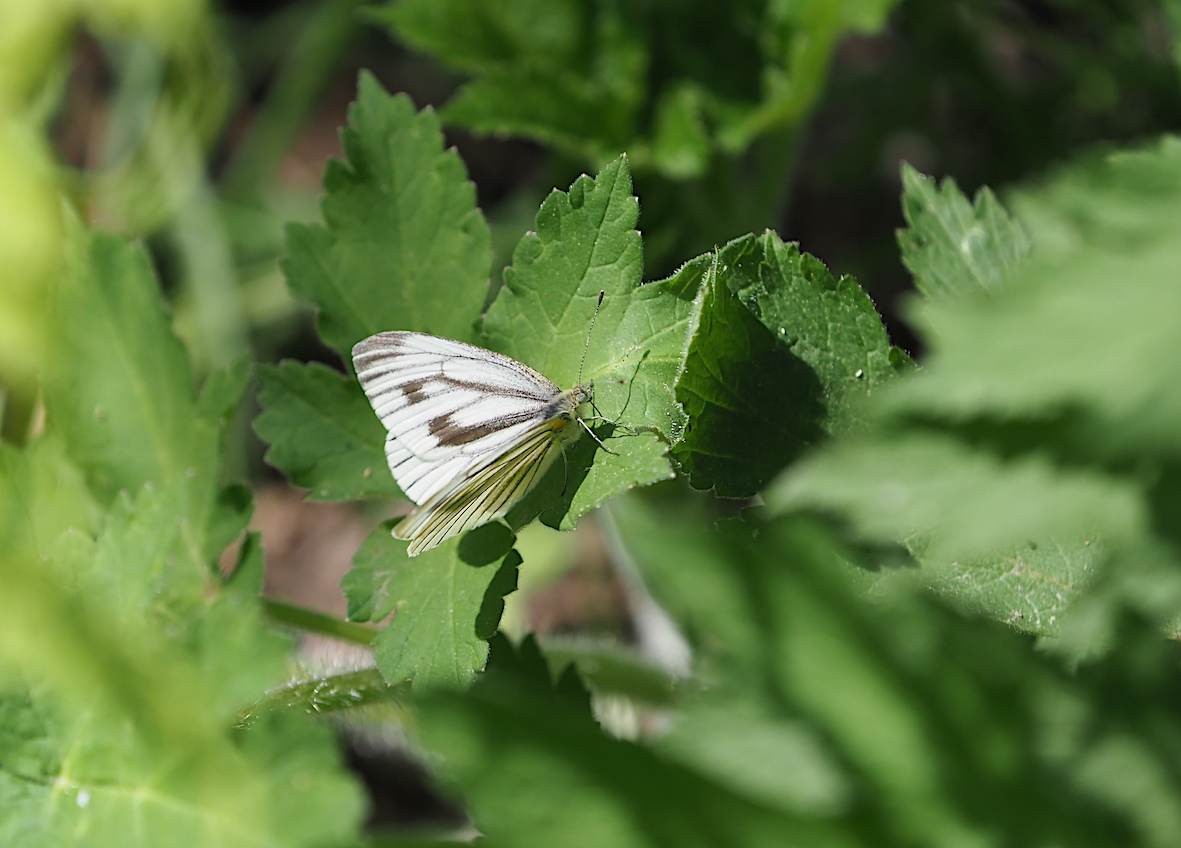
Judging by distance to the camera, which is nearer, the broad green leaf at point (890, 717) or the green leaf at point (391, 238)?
the broad green leaf at point (890, 717)

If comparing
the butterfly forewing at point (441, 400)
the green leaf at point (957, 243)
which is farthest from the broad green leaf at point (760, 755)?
the green leaf at point (957, 243)

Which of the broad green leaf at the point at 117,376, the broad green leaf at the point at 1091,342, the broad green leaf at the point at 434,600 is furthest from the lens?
the broad green leaf at the point at 117,376

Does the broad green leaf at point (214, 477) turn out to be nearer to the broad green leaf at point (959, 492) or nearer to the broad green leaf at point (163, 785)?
the broad green leaf at point (163, 785)

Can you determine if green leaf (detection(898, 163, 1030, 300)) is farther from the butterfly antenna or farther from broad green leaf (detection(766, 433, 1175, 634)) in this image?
broad green leaf (detection(766, 433, 1175, 634))

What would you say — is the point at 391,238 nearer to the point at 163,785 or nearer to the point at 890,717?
the point at 163,785

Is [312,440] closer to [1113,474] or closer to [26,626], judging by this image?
[26,626]

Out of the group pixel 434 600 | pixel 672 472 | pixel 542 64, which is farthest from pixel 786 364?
pixel 542 64

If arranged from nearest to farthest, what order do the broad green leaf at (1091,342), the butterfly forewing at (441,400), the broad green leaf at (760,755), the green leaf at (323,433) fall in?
the broad green leaf at (1091,342), the broad green leaf at (760,755), the butterfly forewing at (441,400), the green leaf at (323,433)
